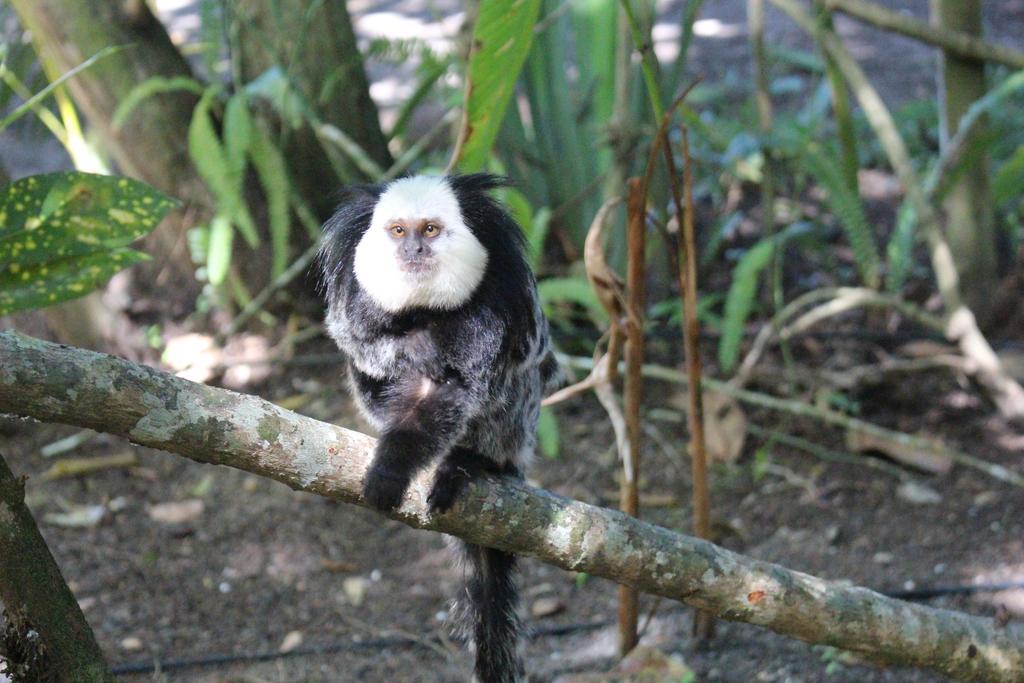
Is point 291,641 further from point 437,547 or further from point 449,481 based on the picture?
point 449,481

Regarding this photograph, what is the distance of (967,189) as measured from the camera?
4273 mm

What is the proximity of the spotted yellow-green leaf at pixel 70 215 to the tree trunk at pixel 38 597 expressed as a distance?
62 centimetres

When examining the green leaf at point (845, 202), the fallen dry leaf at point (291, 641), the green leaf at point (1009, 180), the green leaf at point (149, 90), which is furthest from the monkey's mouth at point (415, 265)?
the green leaf at point (1009, 180)

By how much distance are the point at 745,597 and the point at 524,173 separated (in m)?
2.88

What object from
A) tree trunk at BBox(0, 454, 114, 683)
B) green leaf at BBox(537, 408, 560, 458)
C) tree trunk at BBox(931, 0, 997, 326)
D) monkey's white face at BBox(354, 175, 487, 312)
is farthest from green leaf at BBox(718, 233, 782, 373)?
tree trunk at BBox(0, 454, 114, 683)

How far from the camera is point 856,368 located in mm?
4215

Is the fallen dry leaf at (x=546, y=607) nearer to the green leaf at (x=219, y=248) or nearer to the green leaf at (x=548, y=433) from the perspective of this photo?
the green leaf at (x=548, y=433)

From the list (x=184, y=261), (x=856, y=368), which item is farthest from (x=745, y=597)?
(x=184, y=261)

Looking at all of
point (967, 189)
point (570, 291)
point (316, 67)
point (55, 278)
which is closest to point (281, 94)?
point (316, 67)

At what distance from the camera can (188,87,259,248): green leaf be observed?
155 inches

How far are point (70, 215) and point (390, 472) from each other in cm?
104

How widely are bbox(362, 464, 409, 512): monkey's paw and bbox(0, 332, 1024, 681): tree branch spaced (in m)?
0.03

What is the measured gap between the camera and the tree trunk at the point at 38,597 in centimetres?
191

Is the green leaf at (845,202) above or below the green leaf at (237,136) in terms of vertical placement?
below
